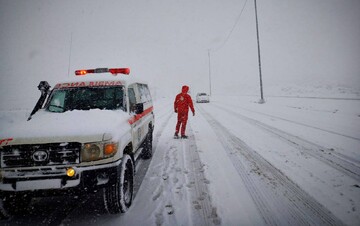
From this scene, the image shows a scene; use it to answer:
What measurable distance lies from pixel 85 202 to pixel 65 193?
1.13 m

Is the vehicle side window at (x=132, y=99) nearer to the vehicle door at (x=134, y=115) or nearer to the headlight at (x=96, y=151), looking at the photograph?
the vehicle door at (x=134, y=115)

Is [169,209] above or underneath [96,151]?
underneath

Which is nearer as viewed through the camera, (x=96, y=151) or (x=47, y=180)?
(x=47, y=180)

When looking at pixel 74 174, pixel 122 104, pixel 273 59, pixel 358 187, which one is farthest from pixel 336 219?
pixel 273 59

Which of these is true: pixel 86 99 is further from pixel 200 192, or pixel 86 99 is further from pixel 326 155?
pixel 326 155

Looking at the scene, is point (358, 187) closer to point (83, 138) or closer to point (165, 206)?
point (165, 206)

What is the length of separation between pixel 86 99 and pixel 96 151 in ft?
5.79

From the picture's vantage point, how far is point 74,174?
2631 millimetres

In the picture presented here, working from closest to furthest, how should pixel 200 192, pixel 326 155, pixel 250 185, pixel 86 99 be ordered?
pixel 200 192 → pixel 250 185 → pixel 86 99 → pixel 326 155

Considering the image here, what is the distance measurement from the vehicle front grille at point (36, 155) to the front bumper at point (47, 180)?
7 centimetres

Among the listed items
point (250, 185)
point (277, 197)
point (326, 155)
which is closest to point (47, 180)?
point (250, 185)

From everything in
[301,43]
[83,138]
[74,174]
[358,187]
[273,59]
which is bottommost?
[358,187]

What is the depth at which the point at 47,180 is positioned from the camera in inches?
102

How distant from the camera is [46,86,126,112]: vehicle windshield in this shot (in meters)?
4.07
